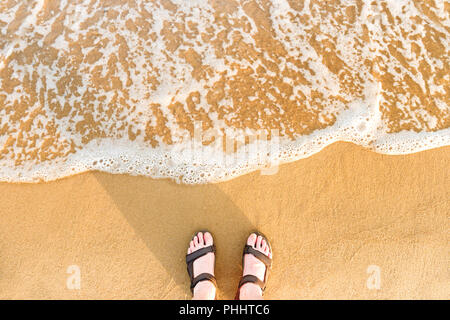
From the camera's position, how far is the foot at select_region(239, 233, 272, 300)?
2.08 m

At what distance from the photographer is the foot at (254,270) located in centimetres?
208

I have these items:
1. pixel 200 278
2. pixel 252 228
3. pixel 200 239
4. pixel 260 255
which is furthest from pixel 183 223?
pixel 260 255

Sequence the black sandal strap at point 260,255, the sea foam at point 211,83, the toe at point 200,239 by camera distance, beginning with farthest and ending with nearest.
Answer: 1. the sea foam at point 211,83
2. the toe at point 200,239
3. the black sandal strap at point 260,255

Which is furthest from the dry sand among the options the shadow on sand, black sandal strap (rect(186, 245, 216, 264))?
black sandal strap (rect(186, 245, 216, 264))

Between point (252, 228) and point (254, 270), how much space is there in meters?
0.34

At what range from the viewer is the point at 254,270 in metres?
2.10

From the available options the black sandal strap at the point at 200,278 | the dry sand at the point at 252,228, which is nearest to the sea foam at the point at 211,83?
the dry sand at the point at 252,228

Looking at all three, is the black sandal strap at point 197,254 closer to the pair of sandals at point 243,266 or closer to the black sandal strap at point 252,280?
the pair of sandals at point 243,266

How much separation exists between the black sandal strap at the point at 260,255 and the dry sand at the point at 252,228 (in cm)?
10

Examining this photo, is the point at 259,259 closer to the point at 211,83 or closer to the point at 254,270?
the point at 254,270

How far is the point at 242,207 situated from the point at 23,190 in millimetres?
2037

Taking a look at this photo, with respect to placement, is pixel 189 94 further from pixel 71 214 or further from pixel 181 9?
pixel 71 214
